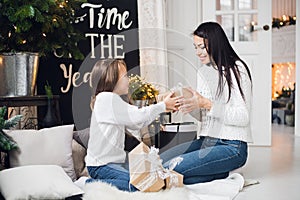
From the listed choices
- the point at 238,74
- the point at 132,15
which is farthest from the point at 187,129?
the point at 132,15

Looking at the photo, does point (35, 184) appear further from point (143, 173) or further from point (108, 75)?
point (108, 75)

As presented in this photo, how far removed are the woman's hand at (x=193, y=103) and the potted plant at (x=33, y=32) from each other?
0.96 meters

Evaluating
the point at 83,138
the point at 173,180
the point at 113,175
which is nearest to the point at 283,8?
the point at 83,138

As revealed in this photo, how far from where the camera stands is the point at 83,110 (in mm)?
3576

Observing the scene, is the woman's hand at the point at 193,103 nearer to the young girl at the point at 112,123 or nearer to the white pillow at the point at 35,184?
the young girl at the point at 112,123

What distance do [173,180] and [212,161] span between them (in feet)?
1.00

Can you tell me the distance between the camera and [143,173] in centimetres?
224

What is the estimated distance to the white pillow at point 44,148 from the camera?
237cm

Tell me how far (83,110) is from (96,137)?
47.8 inches

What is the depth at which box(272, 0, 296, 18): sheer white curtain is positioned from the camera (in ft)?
23.1

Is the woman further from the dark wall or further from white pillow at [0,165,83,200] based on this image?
the dark wall

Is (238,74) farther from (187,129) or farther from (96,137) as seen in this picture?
(96,137)

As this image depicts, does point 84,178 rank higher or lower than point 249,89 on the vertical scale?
lower

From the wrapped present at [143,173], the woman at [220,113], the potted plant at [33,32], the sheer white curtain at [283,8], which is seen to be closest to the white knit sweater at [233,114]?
the woman at [220,113]
